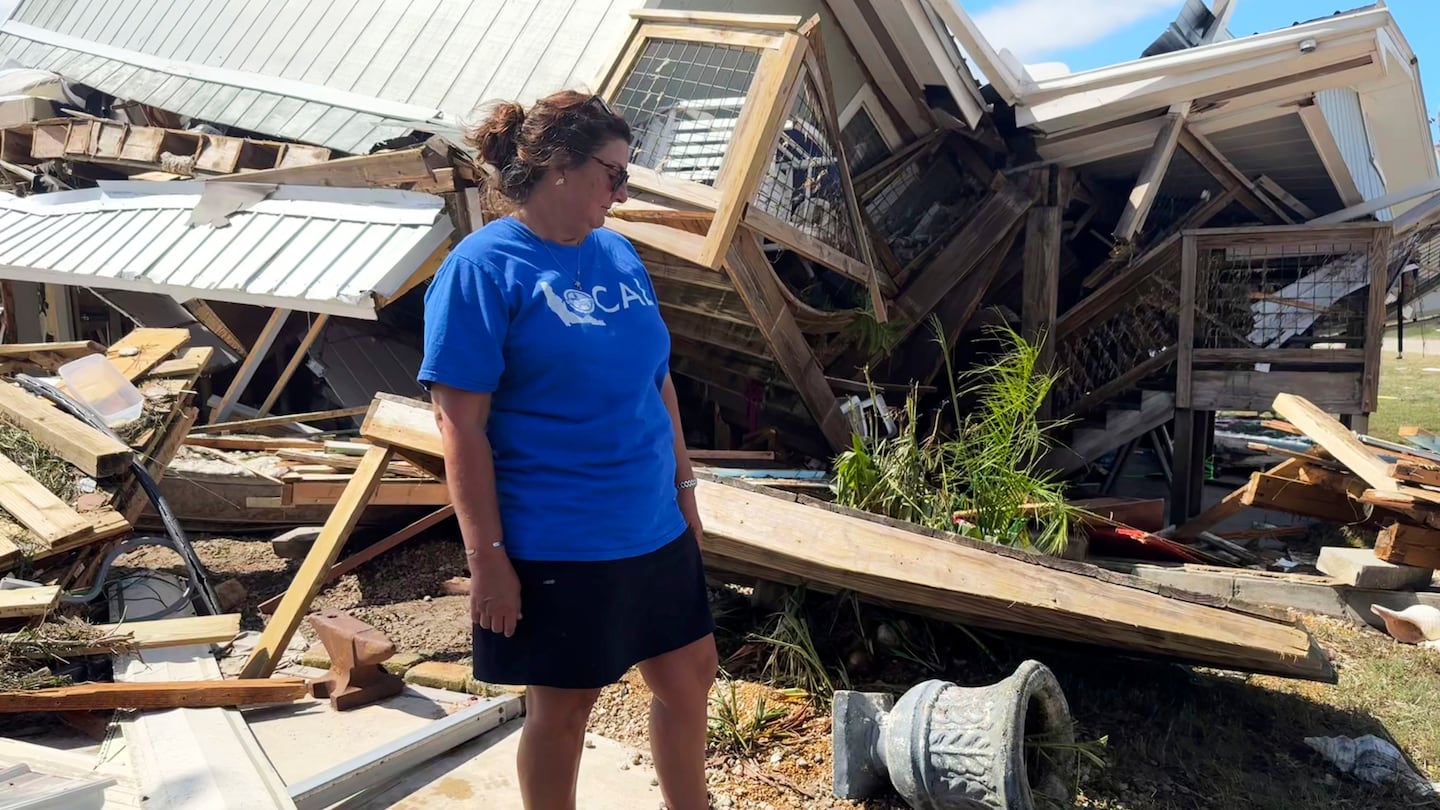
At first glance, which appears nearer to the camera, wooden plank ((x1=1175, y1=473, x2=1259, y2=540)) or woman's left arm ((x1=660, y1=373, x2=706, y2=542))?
woman's left arm ((x1=660, y1=373, x2=706, y2=542))

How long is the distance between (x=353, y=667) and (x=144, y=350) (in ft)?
9.73

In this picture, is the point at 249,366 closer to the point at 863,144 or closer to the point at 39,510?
the point at 39,510

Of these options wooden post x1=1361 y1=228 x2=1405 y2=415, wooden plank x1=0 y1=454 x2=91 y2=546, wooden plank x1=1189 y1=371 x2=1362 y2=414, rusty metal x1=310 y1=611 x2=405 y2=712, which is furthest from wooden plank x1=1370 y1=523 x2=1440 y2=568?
wooden plank x1=0 y1=454 x2=91 y2=546

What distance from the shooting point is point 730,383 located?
6.62 meters

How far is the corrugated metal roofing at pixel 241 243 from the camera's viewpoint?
529 centimetres

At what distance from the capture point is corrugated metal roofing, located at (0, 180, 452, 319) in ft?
17.4

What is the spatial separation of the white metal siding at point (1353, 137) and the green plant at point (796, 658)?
216 inches

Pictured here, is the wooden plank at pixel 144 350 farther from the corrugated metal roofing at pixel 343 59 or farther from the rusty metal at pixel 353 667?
the rusty metal at pixel 353 667

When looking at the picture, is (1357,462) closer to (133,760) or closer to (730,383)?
(730,383)

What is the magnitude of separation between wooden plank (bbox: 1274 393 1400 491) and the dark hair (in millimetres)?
4621

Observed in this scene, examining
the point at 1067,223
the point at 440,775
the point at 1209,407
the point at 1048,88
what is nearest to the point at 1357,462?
the point at 1209,407

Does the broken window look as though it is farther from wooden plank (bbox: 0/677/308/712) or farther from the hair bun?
wooden plank (bbox: 0/677/308/712)

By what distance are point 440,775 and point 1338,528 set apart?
6117 mm

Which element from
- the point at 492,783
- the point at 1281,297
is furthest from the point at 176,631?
the point at 1281,297
